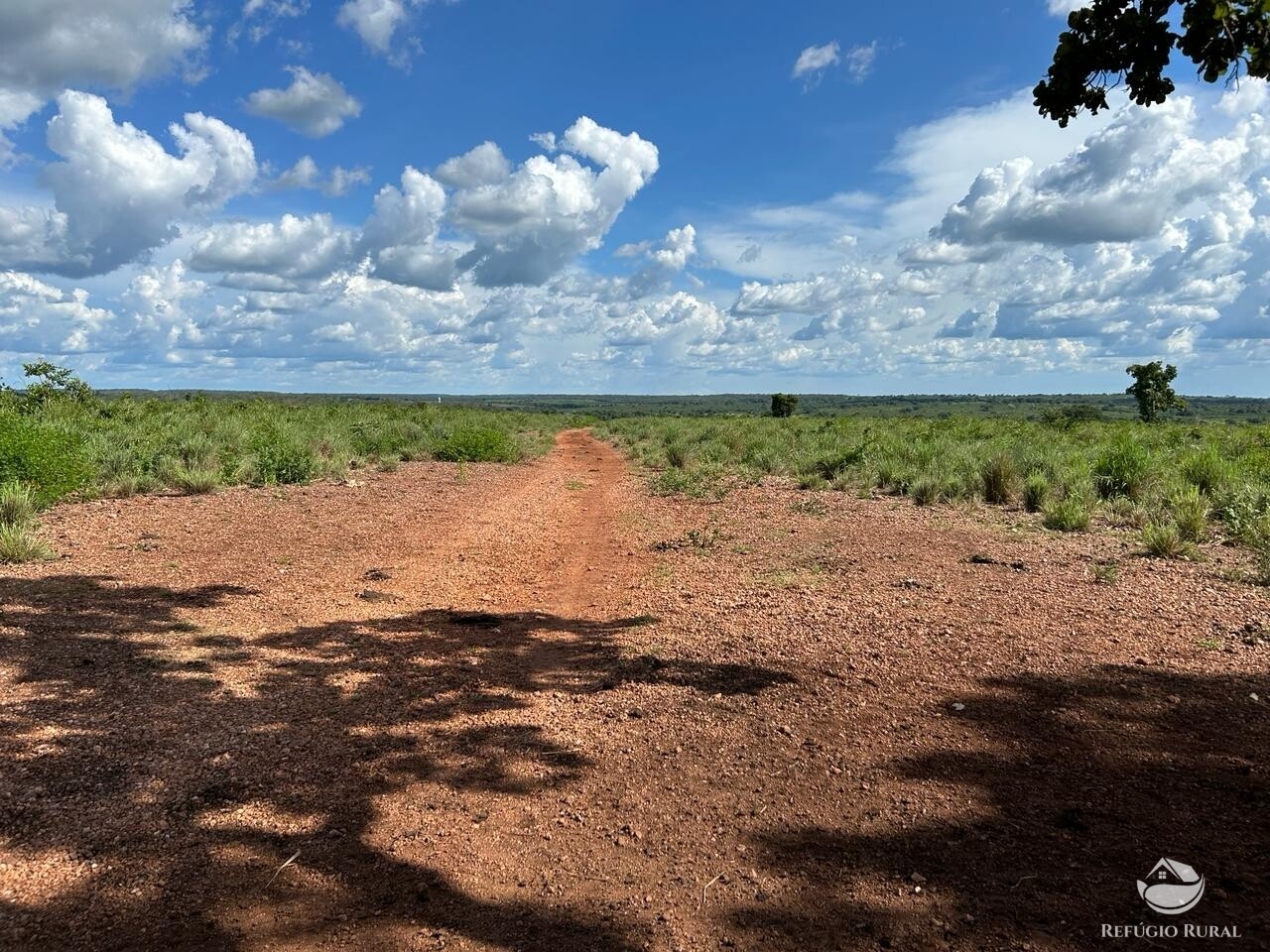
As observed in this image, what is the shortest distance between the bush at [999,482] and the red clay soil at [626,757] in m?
4.42

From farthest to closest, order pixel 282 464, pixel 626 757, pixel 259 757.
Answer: pixel 282 464 → pixel 626 757 → pixel 259 757

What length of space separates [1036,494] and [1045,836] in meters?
9.15

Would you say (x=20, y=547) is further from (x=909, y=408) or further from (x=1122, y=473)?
(x=909, y=408)

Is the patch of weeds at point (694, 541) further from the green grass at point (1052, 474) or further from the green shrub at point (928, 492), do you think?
the green grass at point (1052, 474)

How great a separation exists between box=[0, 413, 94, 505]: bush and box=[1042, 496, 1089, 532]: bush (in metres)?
12.7

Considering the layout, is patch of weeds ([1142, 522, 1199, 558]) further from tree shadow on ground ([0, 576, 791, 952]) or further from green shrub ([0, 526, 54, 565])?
green shrub ([0, 526, 54, 565])

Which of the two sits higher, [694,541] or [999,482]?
[999,482]

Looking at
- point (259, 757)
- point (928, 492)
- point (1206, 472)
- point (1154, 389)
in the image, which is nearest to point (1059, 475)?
point (1206, 472)

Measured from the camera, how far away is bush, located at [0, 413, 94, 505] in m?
9.65

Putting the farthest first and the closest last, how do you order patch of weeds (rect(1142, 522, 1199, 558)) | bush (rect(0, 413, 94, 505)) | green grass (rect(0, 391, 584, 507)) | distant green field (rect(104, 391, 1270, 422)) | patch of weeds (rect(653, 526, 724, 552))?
1. distant green field (rect(104, 391, 1270, 422))
2. green grass (rect(0, 391, 584, 507))
3. bush (rect(0, 413, 94, 505))
4. patch of weeds (rect(653, 526, 724, 552))
5. patch of weeds (rect(1142, 522, 1199, 558))

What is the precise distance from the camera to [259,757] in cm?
380

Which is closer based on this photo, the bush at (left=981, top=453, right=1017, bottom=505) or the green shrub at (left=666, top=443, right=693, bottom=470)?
the bush at (left=981, top=453, right=1017, bottom=505)

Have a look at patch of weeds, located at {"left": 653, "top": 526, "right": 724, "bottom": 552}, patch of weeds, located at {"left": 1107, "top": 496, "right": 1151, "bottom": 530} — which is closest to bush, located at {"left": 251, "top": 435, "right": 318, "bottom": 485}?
patch of weeds, located at {"left": 653, "top": 526, "right": 724, "bottom": 552}

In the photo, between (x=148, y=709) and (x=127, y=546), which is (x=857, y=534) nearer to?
(x=148, y=709)
